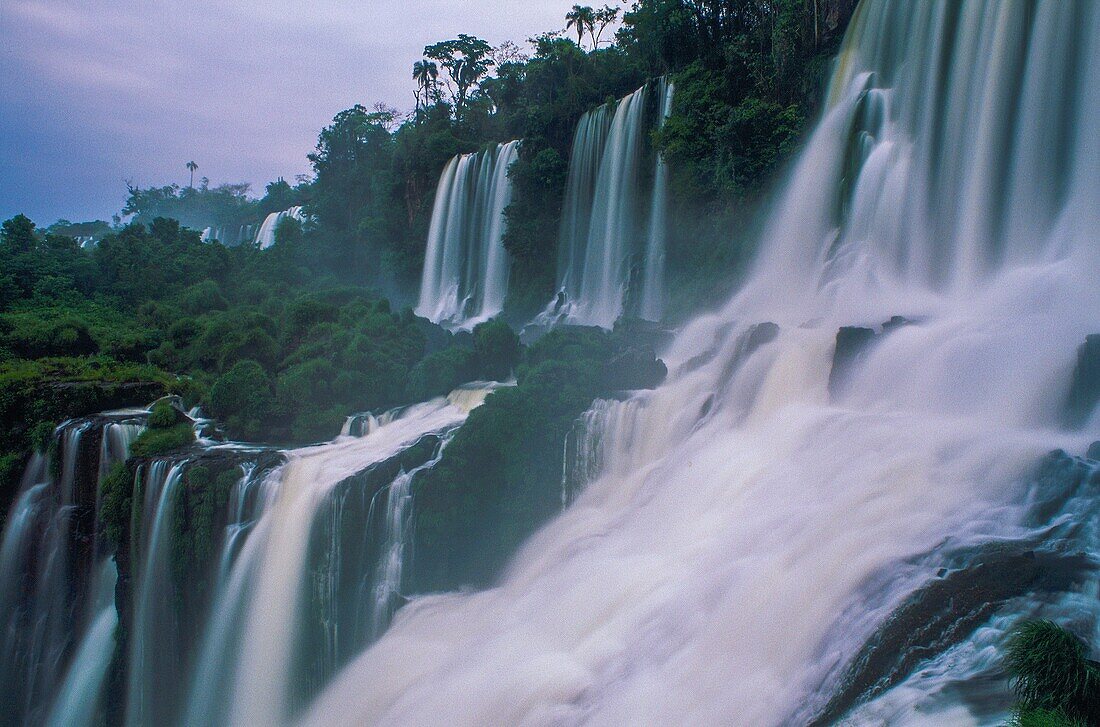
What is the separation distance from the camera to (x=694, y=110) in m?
20.1

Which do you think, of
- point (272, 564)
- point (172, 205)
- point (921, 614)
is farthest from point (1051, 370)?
point (172, 205)

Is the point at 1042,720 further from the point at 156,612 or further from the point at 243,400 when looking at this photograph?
the point at 243,400

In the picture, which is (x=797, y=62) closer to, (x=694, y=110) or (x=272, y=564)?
(x=694, y=110)

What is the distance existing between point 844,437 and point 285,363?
13121mm

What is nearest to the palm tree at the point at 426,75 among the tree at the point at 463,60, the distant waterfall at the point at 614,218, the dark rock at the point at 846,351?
the tree at the point at 463,60

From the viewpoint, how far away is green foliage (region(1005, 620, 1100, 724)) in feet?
17.0

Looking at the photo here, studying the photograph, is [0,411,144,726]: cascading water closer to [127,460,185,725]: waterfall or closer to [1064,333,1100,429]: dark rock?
[127,460,185,725]: waterfall

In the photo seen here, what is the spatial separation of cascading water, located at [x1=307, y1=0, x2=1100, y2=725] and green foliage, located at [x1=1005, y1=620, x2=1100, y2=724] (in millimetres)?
278

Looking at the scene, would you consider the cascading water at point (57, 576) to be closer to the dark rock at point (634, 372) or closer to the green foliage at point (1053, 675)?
the dark rock at point (634, 372)

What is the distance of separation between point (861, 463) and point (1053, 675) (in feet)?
14.3

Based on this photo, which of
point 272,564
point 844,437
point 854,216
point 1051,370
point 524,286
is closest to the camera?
point 1051,370

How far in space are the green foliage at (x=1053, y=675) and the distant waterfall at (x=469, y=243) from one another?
23148 mm

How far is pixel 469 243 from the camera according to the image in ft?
97.8

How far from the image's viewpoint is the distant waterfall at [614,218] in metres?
22.2
